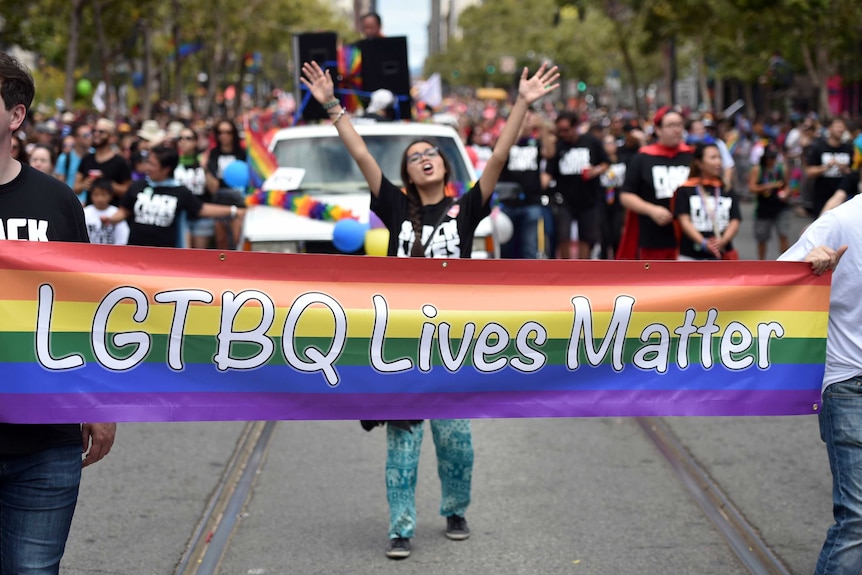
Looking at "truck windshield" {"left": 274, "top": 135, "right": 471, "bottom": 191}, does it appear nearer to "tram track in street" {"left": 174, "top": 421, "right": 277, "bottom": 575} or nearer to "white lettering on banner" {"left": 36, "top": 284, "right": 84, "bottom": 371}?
"tram track in street" {"left": 174, "top": 421, "right": 277, "bottom": 575}

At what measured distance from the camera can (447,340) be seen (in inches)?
181

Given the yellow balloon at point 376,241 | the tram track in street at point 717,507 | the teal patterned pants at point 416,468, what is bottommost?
the tram track in street at point 717,507

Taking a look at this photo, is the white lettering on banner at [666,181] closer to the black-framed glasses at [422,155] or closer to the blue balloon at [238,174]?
the blue balloon at [238,174]

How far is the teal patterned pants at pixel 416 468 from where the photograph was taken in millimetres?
5535

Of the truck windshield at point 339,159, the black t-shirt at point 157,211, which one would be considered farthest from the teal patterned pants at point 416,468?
the black t-shirt at point 157,211

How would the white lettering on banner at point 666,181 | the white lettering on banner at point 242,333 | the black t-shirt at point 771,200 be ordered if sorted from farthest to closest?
1. the black t-shirt at point 771,200
2. the white lettering on banner at point 666,181
3. the white lettering on banner at point 242,333

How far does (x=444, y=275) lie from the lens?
4.59m

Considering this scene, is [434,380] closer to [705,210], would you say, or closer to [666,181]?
[705,210]

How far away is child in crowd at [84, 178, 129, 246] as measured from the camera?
34.6 feet

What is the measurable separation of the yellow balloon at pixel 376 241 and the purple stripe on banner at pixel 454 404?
378 centimetres

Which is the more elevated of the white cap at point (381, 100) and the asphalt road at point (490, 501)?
the white cap at point (381, 100)

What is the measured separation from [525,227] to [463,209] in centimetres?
752

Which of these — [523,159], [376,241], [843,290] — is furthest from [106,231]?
[843,290]

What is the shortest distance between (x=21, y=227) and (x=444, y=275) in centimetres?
152
